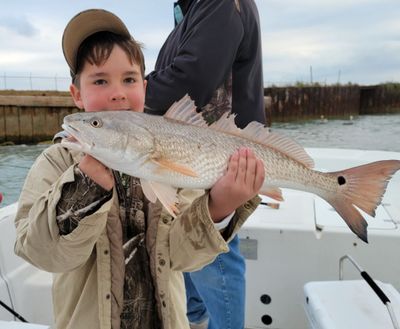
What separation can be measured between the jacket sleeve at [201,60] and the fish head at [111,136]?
785 millimetres

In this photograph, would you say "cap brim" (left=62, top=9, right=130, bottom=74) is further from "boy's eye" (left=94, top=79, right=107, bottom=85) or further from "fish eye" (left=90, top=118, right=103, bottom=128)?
"fish eye" (left=90, top=118, right=103, bottom=128)

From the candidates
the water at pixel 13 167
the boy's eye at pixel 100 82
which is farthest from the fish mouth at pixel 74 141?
the water at pixel 13 167

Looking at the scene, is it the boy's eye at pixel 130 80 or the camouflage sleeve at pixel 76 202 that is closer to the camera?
the camouflage sleeve at pixel 76 202

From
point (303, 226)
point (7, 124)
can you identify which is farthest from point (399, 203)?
point (7, 124)

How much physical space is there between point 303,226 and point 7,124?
23049 mm

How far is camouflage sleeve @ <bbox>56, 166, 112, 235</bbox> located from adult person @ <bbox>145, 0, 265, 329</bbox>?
1052 mm

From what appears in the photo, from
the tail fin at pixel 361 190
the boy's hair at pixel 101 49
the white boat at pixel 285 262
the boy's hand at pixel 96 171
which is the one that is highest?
the boy's hair at pixel 101 49

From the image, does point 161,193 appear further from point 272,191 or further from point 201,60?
point 201,60

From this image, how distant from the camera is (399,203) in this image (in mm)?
4258

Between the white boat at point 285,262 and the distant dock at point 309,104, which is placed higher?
the distant dock at point 309,104

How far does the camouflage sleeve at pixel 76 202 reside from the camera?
1.64 m

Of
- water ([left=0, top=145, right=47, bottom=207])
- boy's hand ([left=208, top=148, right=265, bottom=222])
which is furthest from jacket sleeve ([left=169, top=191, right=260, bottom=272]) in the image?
water ([left=0, top=145, right=47, bottom=207])

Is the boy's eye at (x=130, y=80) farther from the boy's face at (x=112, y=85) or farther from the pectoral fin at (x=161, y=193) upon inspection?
the pectoral fin at (x=161, y=193)

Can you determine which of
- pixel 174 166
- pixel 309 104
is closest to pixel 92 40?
pixel 174 166
